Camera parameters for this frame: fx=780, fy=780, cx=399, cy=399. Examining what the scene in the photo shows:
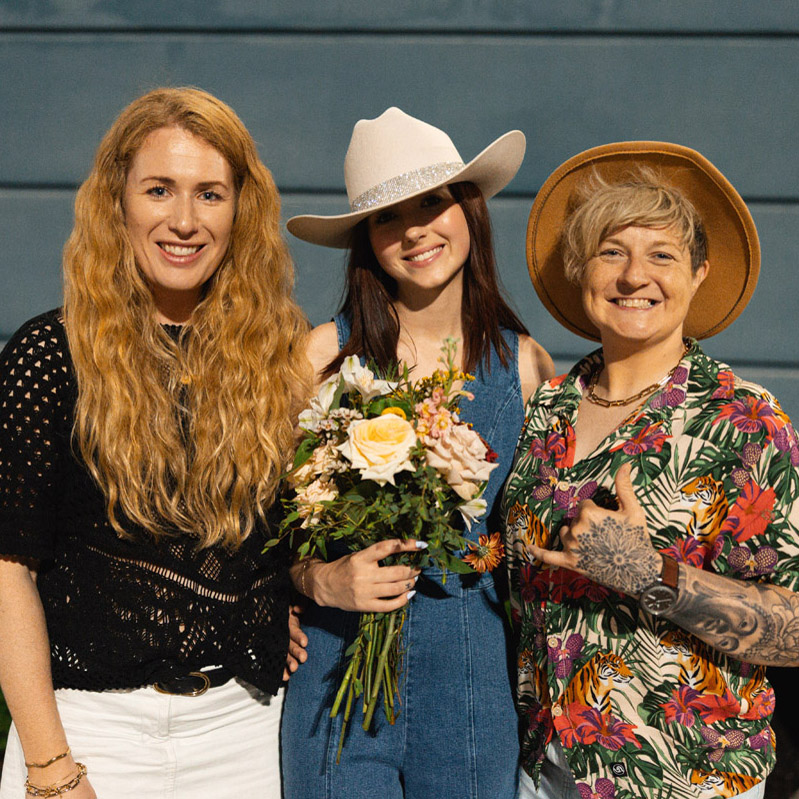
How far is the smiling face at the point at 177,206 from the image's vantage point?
203cm

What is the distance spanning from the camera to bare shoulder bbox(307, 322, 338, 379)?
8.21 ft

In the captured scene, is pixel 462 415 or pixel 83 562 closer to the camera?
pixel 83 562

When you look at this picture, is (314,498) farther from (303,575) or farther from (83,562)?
(83,562)

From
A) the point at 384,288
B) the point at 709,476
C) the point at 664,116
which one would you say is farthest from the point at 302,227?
the point at 664,116

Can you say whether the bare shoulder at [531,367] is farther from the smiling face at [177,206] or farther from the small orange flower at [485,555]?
the smiling face at [177,206]

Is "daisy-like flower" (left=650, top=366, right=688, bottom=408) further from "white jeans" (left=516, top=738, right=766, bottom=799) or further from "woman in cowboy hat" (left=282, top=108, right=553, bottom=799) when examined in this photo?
"white jeans" (left=516, top=738, right=766, bottom=799)

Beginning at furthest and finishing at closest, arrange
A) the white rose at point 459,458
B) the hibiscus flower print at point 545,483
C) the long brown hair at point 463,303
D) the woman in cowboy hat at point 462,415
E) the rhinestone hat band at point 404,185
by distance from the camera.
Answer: the long brown hair at point 463,303 < the rhinestone hat band at point 404,185 < the woman in cowboy hat at point 462,415 < the hibiscus flower print at point 545,483 < the white rose at point 459,458

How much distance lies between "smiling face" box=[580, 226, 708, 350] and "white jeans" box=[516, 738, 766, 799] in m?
1.12

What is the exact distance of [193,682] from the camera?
79.5 inches

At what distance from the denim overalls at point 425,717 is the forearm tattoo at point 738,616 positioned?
0.66 m

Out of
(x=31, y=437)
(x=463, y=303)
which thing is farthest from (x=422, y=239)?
(x=31, y=437)

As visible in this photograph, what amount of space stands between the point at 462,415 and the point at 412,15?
2361 millimetres

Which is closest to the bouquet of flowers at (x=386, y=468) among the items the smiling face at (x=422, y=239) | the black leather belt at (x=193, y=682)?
the black leather belt at (x=193, y=682)

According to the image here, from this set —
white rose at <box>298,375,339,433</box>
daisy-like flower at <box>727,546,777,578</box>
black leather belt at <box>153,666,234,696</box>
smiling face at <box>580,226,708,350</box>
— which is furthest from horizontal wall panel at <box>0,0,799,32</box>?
black leather belt at <box>153,666,234,696</box>
